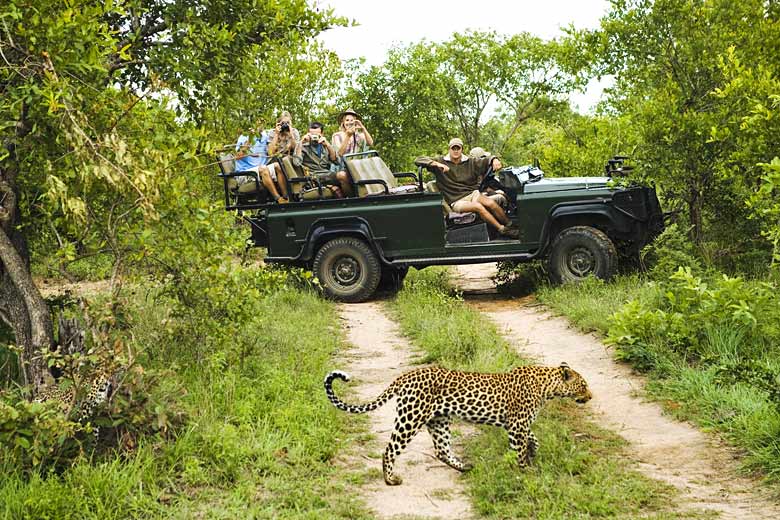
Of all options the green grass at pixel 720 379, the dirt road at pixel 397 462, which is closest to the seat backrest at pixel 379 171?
the dirt road at pixel 397 462

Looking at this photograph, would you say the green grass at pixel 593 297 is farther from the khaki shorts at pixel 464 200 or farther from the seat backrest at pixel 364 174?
the seat backrest at pixel 364 174

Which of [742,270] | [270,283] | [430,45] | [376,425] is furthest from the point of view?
[430,45]

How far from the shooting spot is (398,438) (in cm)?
609

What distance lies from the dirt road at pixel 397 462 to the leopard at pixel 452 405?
5.0 inches

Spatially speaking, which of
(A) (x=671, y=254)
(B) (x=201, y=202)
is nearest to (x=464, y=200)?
(A) (x=671, y=254)

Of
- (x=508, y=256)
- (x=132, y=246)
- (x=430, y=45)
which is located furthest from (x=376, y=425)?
(x=430, y=45)

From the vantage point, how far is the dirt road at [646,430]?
587cm

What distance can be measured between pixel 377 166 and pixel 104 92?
7.11 m

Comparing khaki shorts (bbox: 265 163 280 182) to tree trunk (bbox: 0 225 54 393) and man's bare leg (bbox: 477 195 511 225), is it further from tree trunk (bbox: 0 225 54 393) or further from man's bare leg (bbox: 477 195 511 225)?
tree trunk (bbox: 0 225 54 393)

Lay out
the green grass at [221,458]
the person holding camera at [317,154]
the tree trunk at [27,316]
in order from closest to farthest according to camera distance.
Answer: the green grass at [221,458]
the tree trunk at [27,316]
the person holding camera at [317,154]

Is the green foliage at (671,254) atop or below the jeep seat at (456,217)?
below

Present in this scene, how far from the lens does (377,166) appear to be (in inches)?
542

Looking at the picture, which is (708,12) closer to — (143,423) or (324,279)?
(324,279)

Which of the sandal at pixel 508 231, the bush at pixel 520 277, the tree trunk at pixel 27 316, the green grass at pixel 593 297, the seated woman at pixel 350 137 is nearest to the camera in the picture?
the tree trunk at pixel 27 316
